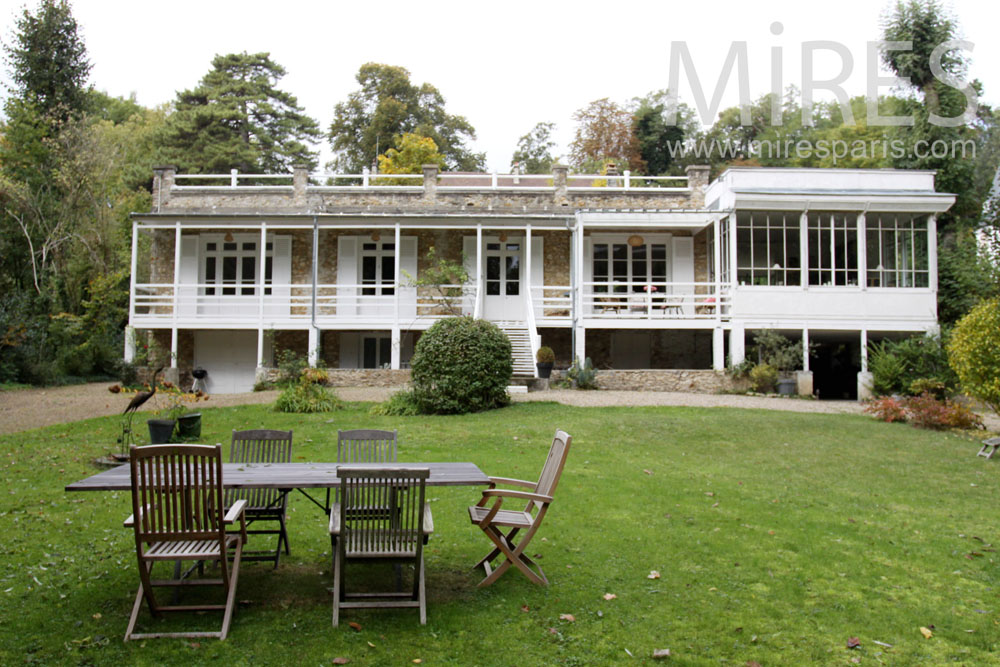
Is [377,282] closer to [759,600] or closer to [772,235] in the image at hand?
[772,235]

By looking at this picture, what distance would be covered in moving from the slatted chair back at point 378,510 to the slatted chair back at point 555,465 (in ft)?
3.39

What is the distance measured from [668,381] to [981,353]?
7380 mm

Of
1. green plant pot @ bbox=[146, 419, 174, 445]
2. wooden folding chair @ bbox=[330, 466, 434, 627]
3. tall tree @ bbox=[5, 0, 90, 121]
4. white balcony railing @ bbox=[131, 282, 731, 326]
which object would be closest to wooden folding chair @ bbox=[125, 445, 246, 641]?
wooden folding chair @ bbox=[330, 466, 434, 627]

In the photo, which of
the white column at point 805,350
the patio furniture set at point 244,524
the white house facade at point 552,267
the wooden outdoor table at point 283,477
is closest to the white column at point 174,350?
the white house facade at point 552,267

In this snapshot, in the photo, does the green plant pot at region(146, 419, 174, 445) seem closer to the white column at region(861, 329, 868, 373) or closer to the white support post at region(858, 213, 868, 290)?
the white column at region(861, 329, 868, 373)

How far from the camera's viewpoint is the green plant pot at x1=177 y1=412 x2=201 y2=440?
36.5 ft

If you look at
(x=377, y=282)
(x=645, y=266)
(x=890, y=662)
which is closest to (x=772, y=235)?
(x=645, y=266)

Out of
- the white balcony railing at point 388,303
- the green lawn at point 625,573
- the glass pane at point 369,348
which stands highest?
the white balcony railing at point 388,303

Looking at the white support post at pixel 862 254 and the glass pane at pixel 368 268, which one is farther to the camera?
the glass pane at pixel 368 268

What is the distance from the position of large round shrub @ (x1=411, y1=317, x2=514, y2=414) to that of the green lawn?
3.09 metres

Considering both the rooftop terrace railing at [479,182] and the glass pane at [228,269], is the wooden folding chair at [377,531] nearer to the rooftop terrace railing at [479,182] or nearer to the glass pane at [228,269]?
the rooftop terrace railing at [479,182]

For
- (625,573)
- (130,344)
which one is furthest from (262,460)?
(130,344)

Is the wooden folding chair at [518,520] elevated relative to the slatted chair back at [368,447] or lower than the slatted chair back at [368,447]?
lower

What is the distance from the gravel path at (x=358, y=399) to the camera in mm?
14750
